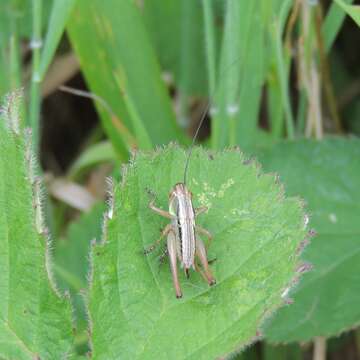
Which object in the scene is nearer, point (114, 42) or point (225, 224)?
point (225, 224)

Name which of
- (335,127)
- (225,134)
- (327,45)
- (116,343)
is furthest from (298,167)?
Answer: (116,343)

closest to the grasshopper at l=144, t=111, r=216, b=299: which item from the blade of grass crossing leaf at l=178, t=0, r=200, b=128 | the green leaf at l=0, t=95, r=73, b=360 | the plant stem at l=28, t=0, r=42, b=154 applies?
the green leaf at l=0, t=95, r=73, b=360

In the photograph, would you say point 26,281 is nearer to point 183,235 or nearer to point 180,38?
point 183,235

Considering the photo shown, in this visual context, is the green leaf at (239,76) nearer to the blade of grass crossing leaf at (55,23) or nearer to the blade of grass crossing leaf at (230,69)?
the blade of grass crossing leaf at (230,69)

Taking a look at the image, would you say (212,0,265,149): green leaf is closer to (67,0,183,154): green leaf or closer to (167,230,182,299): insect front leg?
(67,0,183,154): green leaf

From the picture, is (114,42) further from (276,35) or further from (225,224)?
(225,224)

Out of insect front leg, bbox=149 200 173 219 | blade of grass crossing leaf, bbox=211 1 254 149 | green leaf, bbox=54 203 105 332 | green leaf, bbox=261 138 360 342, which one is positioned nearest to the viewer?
insect front leg, bbox=149 200 173 219

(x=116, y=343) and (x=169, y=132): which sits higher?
(x=169, y=132)
